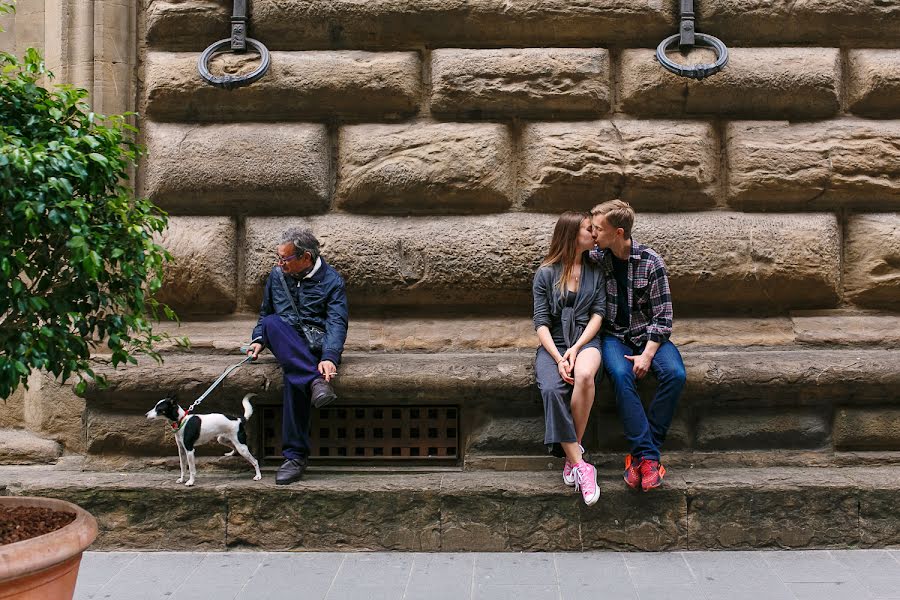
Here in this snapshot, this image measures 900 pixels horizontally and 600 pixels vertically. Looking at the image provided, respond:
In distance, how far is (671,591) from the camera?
4051 millimetres

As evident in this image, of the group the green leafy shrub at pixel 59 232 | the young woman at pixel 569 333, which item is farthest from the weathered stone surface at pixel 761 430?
the green leafy shrub at pixel 59 232

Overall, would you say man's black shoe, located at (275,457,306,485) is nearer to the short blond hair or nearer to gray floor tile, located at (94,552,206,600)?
gray floor tile, located at (94,552,206,600)

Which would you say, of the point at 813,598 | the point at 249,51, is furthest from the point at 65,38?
the point at 813,598

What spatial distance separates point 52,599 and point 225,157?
2.82 m

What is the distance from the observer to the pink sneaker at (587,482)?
4480mm

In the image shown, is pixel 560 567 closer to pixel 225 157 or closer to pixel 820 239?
pixel 820 239

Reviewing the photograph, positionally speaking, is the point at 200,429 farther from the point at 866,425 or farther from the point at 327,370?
the point at 866,425

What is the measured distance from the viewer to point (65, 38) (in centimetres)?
558

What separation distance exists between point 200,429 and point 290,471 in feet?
1.73

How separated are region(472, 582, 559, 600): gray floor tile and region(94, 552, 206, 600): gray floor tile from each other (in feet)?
4.70

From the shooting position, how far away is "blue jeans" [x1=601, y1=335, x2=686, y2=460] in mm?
4562

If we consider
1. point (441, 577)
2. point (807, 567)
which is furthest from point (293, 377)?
point (807, 567)

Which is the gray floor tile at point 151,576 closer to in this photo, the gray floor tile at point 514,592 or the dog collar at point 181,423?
the dog collar at point 181,423

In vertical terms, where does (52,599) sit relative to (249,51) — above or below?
below
